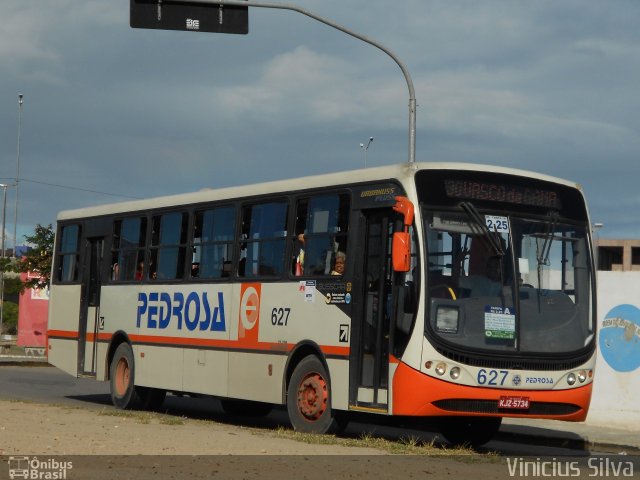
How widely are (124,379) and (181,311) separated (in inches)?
99.2

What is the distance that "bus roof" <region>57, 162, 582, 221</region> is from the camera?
50.9ft

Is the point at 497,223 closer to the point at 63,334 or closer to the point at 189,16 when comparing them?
the point at 189,16

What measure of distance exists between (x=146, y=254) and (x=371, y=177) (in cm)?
662

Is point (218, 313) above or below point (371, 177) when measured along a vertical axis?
below

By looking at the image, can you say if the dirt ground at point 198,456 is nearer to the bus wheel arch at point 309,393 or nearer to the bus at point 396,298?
the bus wheel arch at point 309,393

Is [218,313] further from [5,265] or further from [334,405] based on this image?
[5,265]

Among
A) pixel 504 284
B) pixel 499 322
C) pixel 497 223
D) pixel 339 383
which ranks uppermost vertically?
pixel 497 223

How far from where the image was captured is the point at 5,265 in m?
50.8

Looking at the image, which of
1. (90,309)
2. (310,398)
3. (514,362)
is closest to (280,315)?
(310,398)

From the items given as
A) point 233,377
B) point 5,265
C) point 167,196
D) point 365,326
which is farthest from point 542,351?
point 5,265

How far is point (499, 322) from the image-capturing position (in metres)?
14.9

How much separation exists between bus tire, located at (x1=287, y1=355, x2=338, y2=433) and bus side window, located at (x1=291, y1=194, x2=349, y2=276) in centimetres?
124

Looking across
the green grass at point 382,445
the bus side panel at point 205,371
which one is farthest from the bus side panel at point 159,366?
the green grass at point 382,445

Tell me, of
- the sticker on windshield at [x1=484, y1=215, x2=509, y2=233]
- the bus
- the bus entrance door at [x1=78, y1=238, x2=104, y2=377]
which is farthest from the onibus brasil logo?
the bus entrance door at [x1=78, y1=238, x2=104, y2=377]
